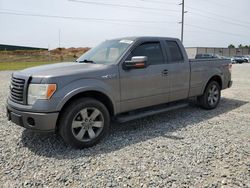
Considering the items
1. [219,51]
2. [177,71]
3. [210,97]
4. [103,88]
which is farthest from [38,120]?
[219,51]

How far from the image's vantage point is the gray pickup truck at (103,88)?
12.6 feet

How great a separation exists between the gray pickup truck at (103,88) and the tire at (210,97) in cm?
46

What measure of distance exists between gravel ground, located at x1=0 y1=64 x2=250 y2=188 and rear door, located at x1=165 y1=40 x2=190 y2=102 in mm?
711

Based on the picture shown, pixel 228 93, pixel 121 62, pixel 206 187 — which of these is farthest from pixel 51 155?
pixel 228 93

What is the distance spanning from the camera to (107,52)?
5082mm

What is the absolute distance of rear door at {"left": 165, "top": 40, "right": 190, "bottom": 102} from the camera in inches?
215

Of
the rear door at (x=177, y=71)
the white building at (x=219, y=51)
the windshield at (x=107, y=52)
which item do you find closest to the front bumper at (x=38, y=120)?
the windshield at (x=107, y=52)

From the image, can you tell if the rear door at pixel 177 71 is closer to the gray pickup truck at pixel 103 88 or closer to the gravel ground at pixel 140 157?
the gray pickup truck at pixel 103 88

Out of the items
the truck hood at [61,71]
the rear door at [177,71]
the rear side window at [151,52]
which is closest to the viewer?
the truck hood at [61,71]

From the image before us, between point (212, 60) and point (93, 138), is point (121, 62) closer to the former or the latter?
point (93, 138)

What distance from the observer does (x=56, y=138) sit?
4625 millimetres

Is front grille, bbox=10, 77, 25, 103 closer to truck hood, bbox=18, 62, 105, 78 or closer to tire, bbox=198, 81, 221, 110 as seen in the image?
truck hood, bbox=18, 62, 105, 78

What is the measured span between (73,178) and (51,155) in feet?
2.80

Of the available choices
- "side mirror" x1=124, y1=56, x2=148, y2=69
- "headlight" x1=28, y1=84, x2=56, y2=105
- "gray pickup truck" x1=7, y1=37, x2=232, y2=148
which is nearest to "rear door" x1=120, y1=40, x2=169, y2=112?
"gray pickup truck" x1=7, y1=37, x2=232, y2=148
